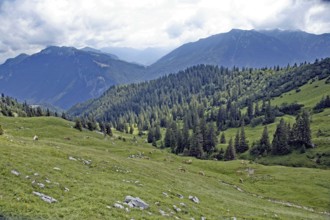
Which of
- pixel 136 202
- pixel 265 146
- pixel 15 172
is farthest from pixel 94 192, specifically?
pixel 265 146

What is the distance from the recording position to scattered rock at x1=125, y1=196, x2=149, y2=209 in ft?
90.0

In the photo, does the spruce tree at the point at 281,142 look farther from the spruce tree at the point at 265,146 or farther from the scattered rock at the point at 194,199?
the scattered rock at the point at 194,199

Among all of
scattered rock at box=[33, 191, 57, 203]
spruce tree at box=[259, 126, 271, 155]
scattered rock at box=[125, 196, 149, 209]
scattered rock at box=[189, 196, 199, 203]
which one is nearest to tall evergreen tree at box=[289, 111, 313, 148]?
spruce tree at box=[259, 126, 271, 155]

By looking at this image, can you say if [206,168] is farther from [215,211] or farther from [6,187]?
[6,187]

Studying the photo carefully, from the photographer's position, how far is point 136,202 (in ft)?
91.1

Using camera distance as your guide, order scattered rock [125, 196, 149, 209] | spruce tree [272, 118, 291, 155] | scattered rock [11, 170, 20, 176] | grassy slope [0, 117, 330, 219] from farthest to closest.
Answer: spruce tree [272, 118, 291, 155] → scattered rock [125, 196, 149, 209] → scattered rock [11, 170, 20, 176] → grassy slope [0, 117, 330, 219]

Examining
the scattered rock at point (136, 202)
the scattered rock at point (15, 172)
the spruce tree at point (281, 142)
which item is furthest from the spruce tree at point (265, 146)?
the scattered rock at point (15, 172)

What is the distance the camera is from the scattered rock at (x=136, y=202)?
27427 millimetres

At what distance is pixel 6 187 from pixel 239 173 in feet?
208

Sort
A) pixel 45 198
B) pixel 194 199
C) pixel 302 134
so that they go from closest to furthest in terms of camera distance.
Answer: pixel 45 198 < pixel 194 199 < pixel 302 134

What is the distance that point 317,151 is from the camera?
11112 centimetres

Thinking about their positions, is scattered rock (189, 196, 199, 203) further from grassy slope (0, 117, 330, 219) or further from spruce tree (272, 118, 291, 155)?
spruce tree (272, 118, 291, 155)

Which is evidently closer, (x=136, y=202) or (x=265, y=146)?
(x=136, y=202)

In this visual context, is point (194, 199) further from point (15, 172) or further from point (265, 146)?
point (265, 146)
